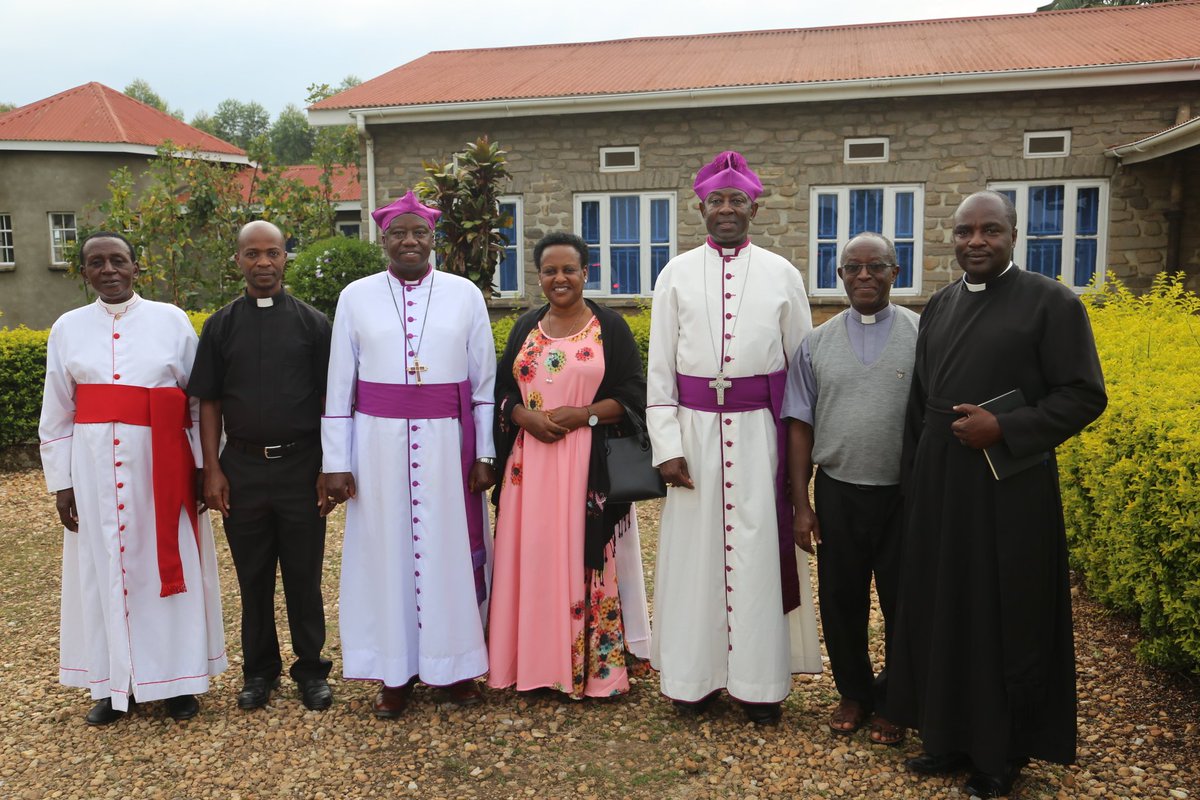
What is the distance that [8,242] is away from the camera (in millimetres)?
19594

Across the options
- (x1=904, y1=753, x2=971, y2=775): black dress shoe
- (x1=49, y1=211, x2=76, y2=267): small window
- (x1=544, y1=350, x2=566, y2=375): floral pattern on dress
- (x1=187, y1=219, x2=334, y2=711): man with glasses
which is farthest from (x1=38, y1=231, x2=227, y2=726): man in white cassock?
(x1=49, y1=211, x2=76, y2=267): small window

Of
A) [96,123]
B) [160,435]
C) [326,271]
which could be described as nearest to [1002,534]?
[160,435]

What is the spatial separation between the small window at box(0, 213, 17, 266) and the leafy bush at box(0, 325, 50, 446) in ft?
41.3

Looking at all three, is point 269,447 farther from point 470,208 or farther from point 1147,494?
point 470,208

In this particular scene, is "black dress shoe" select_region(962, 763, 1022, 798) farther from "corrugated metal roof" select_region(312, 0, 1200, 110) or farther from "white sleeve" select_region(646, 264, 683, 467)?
"corrugated metal roof" select_region(312, 0, 1200, 110)

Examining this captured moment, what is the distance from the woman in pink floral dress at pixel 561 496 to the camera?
3943 millimetres

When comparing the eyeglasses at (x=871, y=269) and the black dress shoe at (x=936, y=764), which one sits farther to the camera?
the eyeglasses at (x=871, y=269)

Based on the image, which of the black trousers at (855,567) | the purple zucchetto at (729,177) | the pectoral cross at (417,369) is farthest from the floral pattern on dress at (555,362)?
the black trousers at (855,567)

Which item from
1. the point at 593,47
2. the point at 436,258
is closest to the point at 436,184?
the point at 436,258

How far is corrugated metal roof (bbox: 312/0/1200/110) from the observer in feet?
39.8

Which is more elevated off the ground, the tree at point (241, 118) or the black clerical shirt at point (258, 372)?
the tree at point (241, 118)

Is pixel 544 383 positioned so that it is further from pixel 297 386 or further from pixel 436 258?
pixel 436 258

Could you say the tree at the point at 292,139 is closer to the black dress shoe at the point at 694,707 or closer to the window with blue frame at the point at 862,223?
the window with blue frame at the point at 862,223

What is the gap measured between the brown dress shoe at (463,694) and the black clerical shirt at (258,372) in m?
1.31
